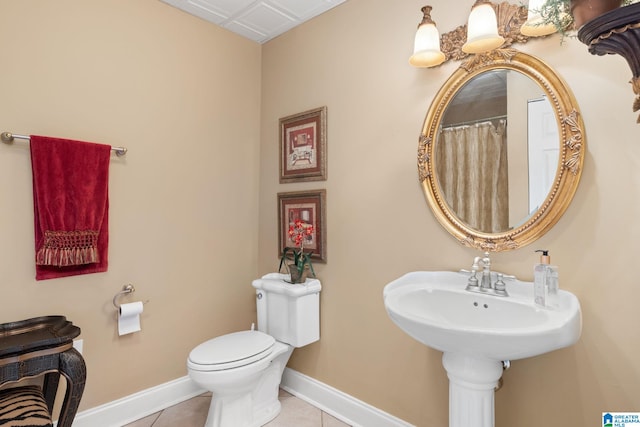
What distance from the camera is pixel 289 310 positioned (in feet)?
7.24

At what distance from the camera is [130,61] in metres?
2.14

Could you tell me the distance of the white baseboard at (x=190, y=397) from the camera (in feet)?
6.49

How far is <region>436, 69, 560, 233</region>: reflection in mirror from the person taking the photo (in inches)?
58.5

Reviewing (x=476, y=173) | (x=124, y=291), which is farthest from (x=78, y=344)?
(x=476, y=173)

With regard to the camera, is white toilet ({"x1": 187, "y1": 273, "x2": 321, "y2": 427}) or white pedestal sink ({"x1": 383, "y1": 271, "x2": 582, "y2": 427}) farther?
white toilet ({"x1": 187, "y1": 273, "x2": 321, "y2": 427})

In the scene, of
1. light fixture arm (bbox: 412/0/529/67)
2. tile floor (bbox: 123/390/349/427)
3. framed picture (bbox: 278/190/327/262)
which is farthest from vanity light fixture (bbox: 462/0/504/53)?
tile floor (bbox: 123/390/349/427)

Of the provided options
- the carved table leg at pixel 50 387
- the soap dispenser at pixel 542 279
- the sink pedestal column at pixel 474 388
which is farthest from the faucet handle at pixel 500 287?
the carved table leg at pixel 50 387

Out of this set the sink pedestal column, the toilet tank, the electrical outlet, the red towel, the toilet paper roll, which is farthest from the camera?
the toilet tank

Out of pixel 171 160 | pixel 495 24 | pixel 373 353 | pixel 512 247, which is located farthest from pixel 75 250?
pixel 495 24

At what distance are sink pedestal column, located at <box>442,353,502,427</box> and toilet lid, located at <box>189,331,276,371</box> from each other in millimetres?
1063

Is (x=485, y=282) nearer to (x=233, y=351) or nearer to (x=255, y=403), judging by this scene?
(x=233, y=351)

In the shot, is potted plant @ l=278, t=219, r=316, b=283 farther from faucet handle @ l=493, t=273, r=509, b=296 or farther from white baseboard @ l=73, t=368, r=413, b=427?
faucet handle @ l=493, t=273, r=509, b=296

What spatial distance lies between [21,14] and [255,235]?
6.04 feet

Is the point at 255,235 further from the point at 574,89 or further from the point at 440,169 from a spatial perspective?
the point at 574,89
